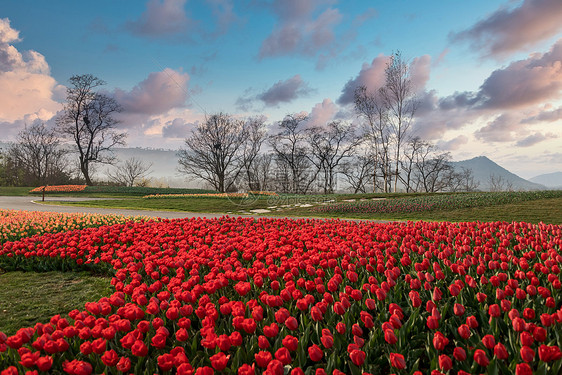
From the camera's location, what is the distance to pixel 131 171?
4497cm

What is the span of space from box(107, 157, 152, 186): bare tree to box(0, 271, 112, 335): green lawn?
42.5m

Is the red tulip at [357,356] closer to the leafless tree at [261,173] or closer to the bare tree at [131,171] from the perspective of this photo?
the leafless tree at [261,173]

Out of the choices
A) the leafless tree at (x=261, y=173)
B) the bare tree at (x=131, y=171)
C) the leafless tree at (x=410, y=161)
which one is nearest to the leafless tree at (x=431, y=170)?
the leafless tree at (x=410, y=161)

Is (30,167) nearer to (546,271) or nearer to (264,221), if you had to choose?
(264,221)

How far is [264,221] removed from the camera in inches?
304

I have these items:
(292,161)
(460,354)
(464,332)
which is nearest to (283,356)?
(460,354)

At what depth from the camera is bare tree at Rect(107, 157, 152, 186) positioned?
44.8 metres

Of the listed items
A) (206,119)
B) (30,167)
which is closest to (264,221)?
(206,119)

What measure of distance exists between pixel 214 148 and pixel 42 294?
34.1 m

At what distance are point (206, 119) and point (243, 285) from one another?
36175 millimetres

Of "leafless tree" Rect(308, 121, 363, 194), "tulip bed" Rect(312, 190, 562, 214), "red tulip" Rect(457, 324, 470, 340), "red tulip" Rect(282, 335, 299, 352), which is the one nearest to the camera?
"red tulip" Rect(282, 335, 299, 352)

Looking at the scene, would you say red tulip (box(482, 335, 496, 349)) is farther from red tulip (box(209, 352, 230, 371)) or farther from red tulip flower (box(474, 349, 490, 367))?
red tulip (box(209, 352, 230, 371))

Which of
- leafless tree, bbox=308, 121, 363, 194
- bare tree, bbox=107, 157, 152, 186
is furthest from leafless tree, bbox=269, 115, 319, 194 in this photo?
bare tree, bbox=107, 157, 152, 186

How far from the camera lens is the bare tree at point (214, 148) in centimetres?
3688
